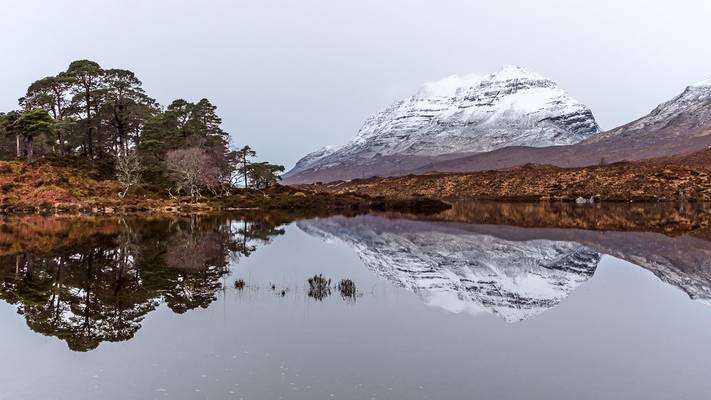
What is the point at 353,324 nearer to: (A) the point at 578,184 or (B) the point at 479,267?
(B) the point at 479,267

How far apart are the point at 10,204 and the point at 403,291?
7216 centimetres

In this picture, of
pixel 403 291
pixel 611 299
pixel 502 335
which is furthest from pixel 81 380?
pixel 611 299

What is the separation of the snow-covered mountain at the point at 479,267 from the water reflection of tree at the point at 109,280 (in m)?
8.62

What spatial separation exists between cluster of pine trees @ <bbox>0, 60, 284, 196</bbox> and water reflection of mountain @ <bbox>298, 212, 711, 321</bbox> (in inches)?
1842

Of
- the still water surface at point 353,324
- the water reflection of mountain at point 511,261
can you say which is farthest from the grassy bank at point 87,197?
the still water surface at point 353,324

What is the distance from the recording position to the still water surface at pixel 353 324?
35.3 ft

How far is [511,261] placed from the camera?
29.0 m

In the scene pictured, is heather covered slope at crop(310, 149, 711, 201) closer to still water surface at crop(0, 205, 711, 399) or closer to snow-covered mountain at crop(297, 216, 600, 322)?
snow-covered mountain at crop(297, 216, 600, 322)

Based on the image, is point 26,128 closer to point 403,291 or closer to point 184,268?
point 184,268

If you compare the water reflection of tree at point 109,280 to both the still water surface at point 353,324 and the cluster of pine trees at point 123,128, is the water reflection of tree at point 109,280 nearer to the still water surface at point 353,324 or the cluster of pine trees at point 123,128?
the still water surface at point 353,324

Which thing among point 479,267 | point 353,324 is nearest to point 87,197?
point 479,267

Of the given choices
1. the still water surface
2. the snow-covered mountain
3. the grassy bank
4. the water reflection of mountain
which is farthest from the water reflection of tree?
the grassy bank

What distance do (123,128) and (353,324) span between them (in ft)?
297

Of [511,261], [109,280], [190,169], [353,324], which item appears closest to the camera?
[353,324]
